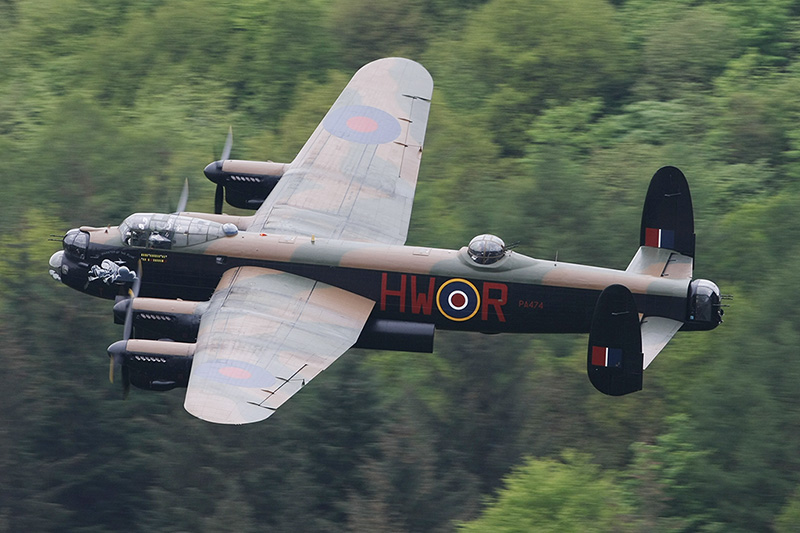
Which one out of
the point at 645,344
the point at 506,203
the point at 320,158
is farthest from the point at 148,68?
the point at 645,344

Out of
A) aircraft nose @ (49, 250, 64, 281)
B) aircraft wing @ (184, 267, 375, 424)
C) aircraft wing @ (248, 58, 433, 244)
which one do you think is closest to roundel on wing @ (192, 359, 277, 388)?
aircraft wing @ (184, 267, 375, 424)

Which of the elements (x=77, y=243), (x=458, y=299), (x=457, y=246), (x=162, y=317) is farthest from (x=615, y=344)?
(x=457, y=246)

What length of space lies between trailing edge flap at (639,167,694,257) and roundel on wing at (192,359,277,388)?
39.5 feet

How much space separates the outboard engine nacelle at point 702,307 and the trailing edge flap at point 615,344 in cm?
355

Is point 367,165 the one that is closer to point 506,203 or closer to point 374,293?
point 374,293

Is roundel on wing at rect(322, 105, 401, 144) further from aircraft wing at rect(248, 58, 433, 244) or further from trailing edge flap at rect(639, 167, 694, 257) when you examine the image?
trailing edge flap at rect(639, 167, 694, 257)

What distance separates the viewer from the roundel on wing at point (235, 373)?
121 ft

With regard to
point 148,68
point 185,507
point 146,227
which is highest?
point 146,227

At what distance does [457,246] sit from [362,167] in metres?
10.3

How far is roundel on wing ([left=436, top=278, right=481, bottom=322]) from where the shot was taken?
135ft

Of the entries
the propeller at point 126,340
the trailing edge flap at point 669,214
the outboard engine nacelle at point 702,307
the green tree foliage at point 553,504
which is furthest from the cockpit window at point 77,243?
the outboard engine nacelle at point 702,307

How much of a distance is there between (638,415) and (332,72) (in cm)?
2958

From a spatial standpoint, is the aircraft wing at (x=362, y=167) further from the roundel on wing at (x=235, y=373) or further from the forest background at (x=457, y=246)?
the roundel on wing at (x=235, y=373)

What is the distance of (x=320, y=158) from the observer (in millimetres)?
45812
